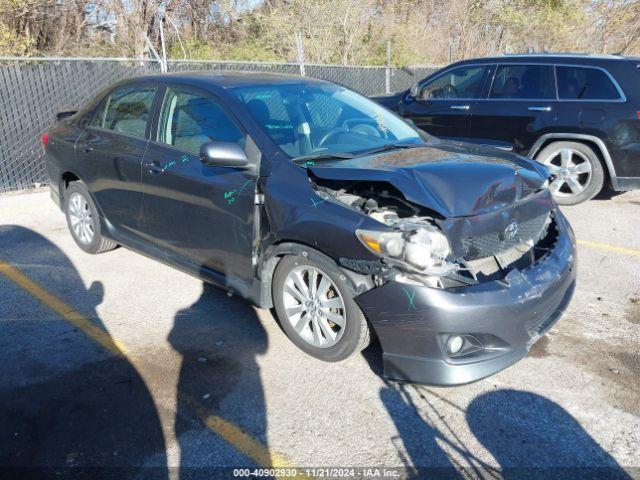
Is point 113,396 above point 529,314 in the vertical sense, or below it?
below

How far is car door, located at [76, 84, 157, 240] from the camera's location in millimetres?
4625

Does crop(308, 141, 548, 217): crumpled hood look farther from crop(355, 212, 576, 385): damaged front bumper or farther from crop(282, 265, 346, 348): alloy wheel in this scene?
crop(282, 265, 346, 348): alloy wheel

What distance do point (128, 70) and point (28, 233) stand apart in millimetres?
3758

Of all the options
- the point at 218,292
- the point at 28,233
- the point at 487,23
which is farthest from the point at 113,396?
the point at 487,23

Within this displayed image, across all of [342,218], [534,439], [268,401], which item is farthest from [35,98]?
[534,439]

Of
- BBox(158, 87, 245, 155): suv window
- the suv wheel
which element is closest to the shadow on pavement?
BBox(158, 87, 245, 155): suv window

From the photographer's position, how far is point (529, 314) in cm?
315

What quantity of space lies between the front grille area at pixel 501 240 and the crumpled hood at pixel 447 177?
167 mm

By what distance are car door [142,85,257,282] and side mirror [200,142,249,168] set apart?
13cm

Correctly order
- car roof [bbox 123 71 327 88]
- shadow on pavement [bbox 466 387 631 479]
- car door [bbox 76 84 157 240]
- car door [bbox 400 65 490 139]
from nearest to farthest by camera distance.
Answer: shadow on pavement [bbox 466 387 631 479]
car roof [bbox 123 71 327 88]
car door [bbox 76 84 157 240]
car door [bbox 400 65 490 139]

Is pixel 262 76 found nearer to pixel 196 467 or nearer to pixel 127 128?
pixel 127 128

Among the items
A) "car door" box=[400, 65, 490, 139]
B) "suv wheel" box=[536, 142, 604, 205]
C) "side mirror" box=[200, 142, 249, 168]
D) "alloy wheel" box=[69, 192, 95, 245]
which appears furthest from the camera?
"car door" box=[400, 65, 490, 139]

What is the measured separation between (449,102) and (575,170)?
6.27 feet

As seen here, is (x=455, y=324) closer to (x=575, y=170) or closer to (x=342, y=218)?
(x=342, y=218)
